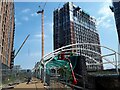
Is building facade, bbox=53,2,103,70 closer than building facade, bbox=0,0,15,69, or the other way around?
building facade, bbox=0,0,15,69

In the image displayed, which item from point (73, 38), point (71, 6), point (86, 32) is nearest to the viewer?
point (73, 38)

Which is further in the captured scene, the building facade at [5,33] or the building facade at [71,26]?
the building facade at [71,26]

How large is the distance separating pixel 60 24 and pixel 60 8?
581 inches

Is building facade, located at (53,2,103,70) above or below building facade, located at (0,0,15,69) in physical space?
above

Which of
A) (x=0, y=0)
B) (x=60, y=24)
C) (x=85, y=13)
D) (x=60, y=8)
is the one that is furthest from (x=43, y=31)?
(x=85, y=13)

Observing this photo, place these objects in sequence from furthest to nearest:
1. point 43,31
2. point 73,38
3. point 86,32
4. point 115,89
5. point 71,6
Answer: point 86,32 → point 71,6 → point 73,38 → point 43,31 → point 115,89

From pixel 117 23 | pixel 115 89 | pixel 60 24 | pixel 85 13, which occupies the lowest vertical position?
pixel 115 89

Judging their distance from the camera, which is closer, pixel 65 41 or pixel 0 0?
pixel 0 0

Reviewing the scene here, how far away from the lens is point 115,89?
36.3 ft

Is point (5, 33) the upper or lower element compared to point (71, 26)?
lower

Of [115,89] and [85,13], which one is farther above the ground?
[85,13]

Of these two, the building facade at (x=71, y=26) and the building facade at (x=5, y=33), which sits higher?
the building facade at (x=71, y=26)

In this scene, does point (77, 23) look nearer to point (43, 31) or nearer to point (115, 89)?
point (43, 31)

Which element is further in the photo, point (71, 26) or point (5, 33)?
point (71, 26)
